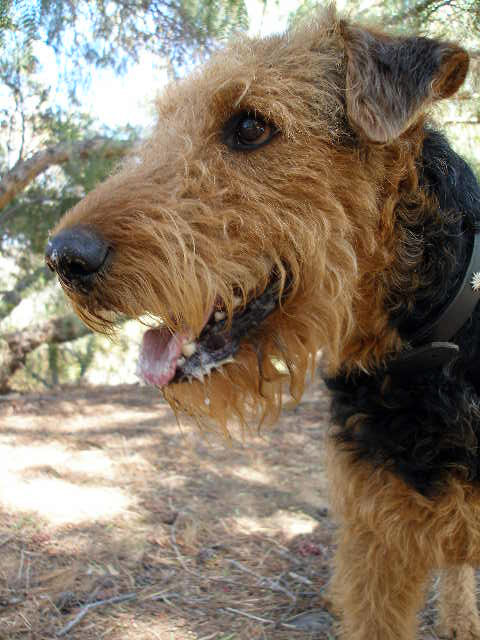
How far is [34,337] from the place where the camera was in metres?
6.40

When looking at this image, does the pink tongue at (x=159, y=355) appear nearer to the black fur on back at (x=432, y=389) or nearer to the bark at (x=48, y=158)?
the black fur on back at (x=432, y=389)

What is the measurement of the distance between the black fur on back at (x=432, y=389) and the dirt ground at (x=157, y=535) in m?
0.42

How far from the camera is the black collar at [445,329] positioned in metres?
1.73

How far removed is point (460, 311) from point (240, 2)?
2.37 m

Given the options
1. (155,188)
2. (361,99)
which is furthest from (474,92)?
(155,188)

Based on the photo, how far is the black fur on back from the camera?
173cm

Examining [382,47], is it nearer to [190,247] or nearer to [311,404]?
[190,247]

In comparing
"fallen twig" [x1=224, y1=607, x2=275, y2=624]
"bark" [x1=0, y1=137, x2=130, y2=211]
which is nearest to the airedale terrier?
"fallen twig" [x1=224, y1=607, x2=275, y2=624]

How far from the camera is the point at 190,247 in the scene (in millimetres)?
1614

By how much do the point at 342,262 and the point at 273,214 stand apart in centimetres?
28

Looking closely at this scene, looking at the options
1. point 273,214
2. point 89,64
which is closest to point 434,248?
point 273,214

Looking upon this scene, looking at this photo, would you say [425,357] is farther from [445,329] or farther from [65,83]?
[65,83]

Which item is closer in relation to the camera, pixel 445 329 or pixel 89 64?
pixel 445 329

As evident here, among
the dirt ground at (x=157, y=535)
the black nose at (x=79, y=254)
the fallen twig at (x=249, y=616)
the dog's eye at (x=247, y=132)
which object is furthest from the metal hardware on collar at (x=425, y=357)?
the fallen twig at (x=249, y=616)
